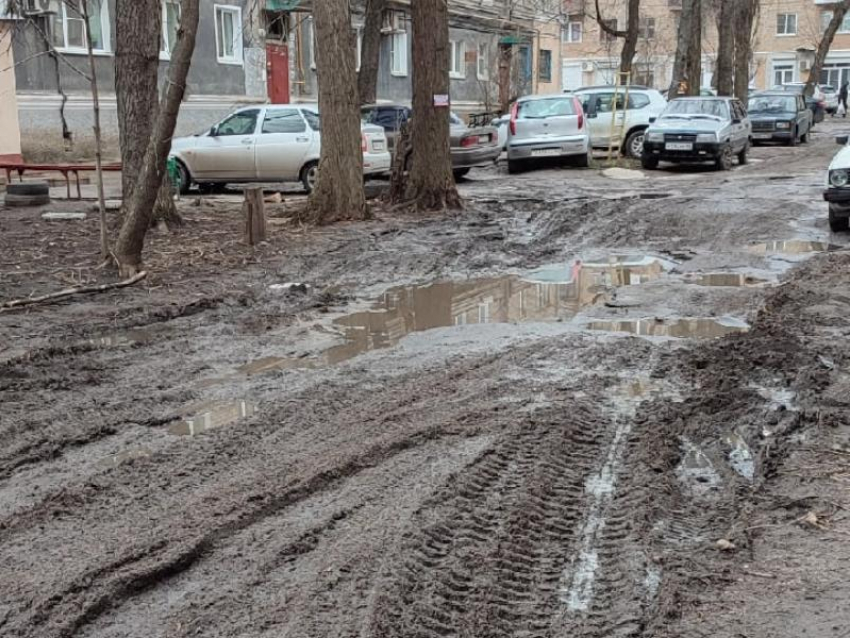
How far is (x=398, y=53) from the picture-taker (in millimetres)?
36312

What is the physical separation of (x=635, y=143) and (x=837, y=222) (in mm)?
13314

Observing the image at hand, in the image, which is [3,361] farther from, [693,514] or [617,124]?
[617,124]

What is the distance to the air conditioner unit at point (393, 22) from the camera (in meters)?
35.2

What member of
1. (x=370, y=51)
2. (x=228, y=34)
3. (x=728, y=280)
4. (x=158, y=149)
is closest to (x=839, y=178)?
(x=728, y=280)

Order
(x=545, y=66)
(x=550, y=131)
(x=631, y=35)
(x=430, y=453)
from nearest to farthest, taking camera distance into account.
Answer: (x=430, y=453) → (x=550, y=131) → (x=631, y=35) → (x=545, y=66)

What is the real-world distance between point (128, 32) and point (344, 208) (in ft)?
12.0

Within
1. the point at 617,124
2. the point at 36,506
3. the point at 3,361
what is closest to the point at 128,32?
the point at 3,361

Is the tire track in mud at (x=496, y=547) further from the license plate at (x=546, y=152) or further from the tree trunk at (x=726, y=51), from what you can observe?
the tree trunk at (x=726, y=51)

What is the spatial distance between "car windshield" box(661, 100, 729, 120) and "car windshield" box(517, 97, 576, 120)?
2.31 metres

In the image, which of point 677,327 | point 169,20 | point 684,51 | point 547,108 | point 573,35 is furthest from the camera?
point 573,35

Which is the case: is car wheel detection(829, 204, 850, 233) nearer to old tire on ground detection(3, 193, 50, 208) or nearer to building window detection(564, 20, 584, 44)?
old tire on ground detection(3, 193, 50, 208)

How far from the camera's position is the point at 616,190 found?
59.0ft

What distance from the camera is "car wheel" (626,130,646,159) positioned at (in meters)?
25.2

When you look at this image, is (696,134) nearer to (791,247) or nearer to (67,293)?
(791,247)
